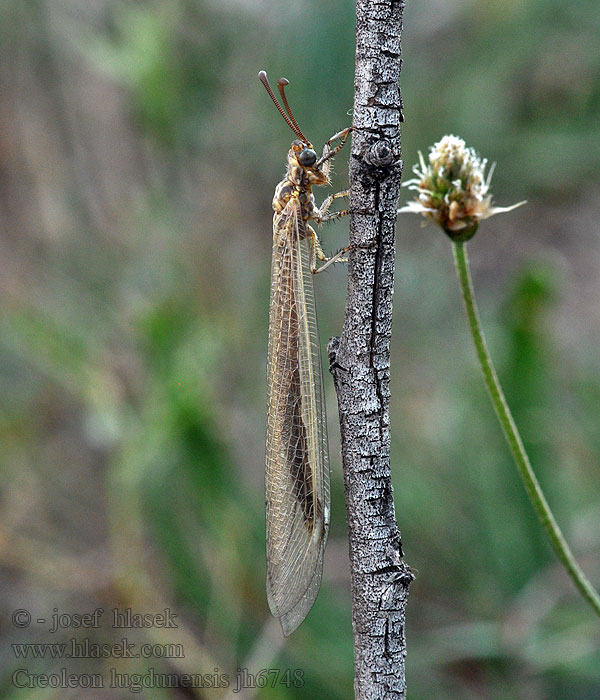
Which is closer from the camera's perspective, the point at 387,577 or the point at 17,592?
the point at 387,577

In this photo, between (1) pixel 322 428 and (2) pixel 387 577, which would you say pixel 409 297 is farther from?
(2) pixel 387 577

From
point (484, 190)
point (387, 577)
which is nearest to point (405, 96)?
point (484, 190)

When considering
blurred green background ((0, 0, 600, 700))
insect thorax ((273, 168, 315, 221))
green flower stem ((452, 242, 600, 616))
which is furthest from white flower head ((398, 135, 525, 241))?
blurred green background ((0, 0, 600, 700))

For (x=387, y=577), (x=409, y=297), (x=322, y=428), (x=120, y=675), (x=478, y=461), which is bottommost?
(x=387, y=577)

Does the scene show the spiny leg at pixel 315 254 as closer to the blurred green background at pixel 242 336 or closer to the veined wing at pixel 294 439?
the veined wing at pixel 294 439

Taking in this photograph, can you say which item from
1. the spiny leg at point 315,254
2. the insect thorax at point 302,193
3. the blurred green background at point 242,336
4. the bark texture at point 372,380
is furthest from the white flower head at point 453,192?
the blurred green background at point 242,336

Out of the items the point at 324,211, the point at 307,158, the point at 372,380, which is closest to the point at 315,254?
the point at 324,211

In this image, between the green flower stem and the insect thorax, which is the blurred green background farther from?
the green flower stem

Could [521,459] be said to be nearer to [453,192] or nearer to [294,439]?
[453,192]
